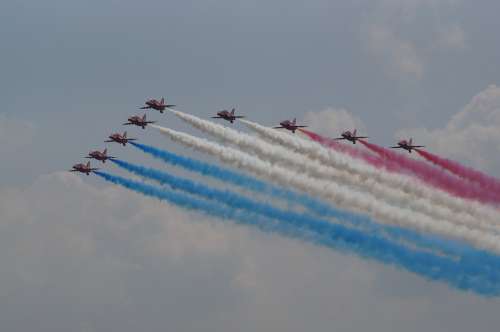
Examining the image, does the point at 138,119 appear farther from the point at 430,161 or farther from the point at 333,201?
the point at 430,161

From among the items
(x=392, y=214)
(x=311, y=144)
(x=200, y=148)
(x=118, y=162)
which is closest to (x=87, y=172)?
(x=118, y=162)

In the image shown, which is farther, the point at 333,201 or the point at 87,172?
the point at 87,172

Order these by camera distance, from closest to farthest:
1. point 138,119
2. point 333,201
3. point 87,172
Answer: point 333,201 < point 138,119 < point 87,172

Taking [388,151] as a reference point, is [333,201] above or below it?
below

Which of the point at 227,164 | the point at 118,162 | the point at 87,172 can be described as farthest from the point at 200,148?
the point at 87,172

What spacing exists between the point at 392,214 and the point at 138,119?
38492 mm

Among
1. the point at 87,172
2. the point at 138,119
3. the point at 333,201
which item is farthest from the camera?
the point at 87,172

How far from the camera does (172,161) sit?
145 metres

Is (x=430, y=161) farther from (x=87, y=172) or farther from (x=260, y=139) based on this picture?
(x=87, y=172)

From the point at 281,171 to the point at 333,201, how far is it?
26.5 ft

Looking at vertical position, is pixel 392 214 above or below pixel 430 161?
below

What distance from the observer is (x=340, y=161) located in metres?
144

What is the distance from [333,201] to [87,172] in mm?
40818

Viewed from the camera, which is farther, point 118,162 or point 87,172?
point 87,172
